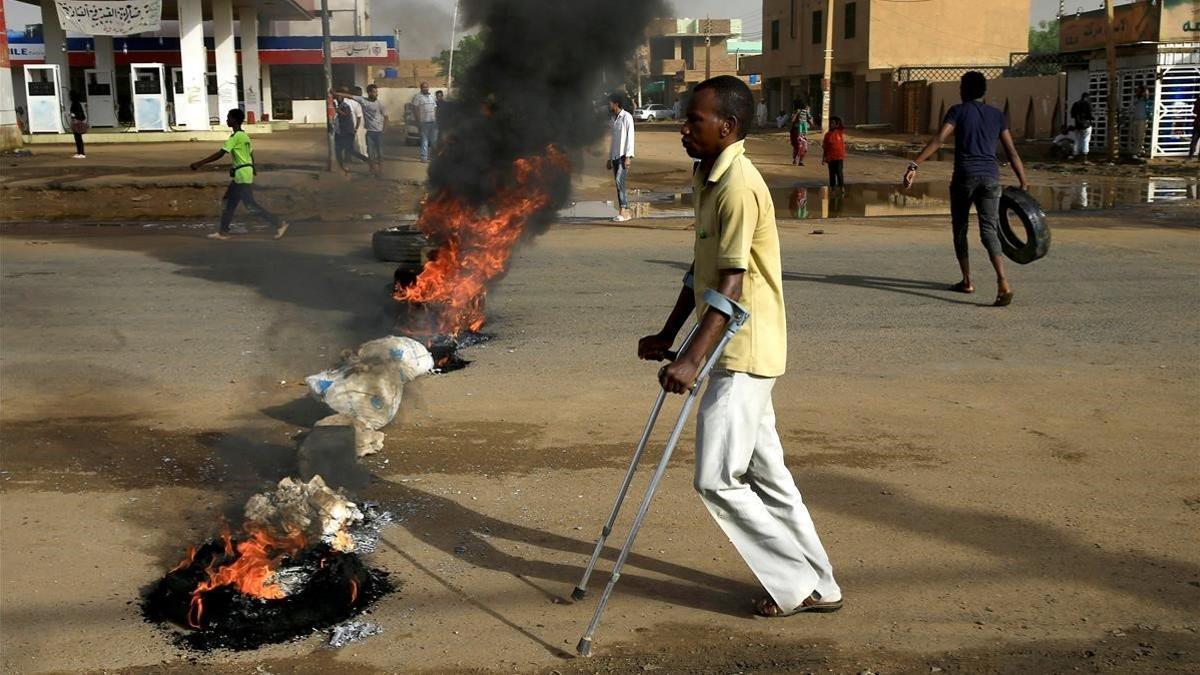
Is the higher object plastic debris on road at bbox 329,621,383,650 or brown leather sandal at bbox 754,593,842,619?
brown leather sandal at bbox 754,593,842,619

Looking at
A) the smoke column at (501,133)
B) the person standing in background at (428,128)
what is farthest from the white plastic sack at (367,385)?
the person standing in background at (428,128)

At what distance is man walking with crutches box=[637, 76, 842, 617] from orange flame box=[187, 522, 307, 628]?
62.8 inches

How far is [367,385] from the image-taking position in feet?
19.6

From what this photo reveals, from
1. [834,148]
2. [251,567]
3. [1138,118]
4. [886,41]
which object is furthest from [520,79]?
[886,41]

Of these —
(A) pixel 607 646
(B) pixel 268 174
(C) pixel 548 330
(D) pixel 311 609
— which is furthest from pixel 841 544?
(B) pixel 268 174

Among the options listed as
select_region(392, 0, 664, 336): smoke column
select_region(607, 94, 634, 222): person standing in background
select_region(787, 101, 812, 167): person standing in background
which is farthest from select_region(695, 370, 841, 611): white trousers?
select_region(787, 101, 812, 167): person standing in background

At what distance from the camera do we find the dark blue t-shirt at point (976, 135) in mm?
8766

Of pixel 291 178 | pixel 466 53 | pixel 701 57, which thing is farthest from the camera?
pixel 701 57

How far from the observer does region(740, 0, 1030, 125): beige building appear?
155 ft

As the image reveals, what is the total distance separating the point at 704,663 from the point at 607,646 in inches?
12.6

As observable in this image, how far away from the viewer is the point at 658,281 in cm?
1017

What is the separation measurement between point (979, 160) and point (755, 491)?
A: 598 cm

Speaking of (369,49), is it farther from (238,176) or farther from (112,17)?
(112,17)

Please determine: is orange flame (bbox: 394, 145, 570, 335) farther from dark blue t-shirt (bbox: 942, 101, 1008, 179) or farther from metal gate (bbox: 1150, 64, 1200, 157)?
metal gate (bbox: 1150, 64, 1200, 157)
